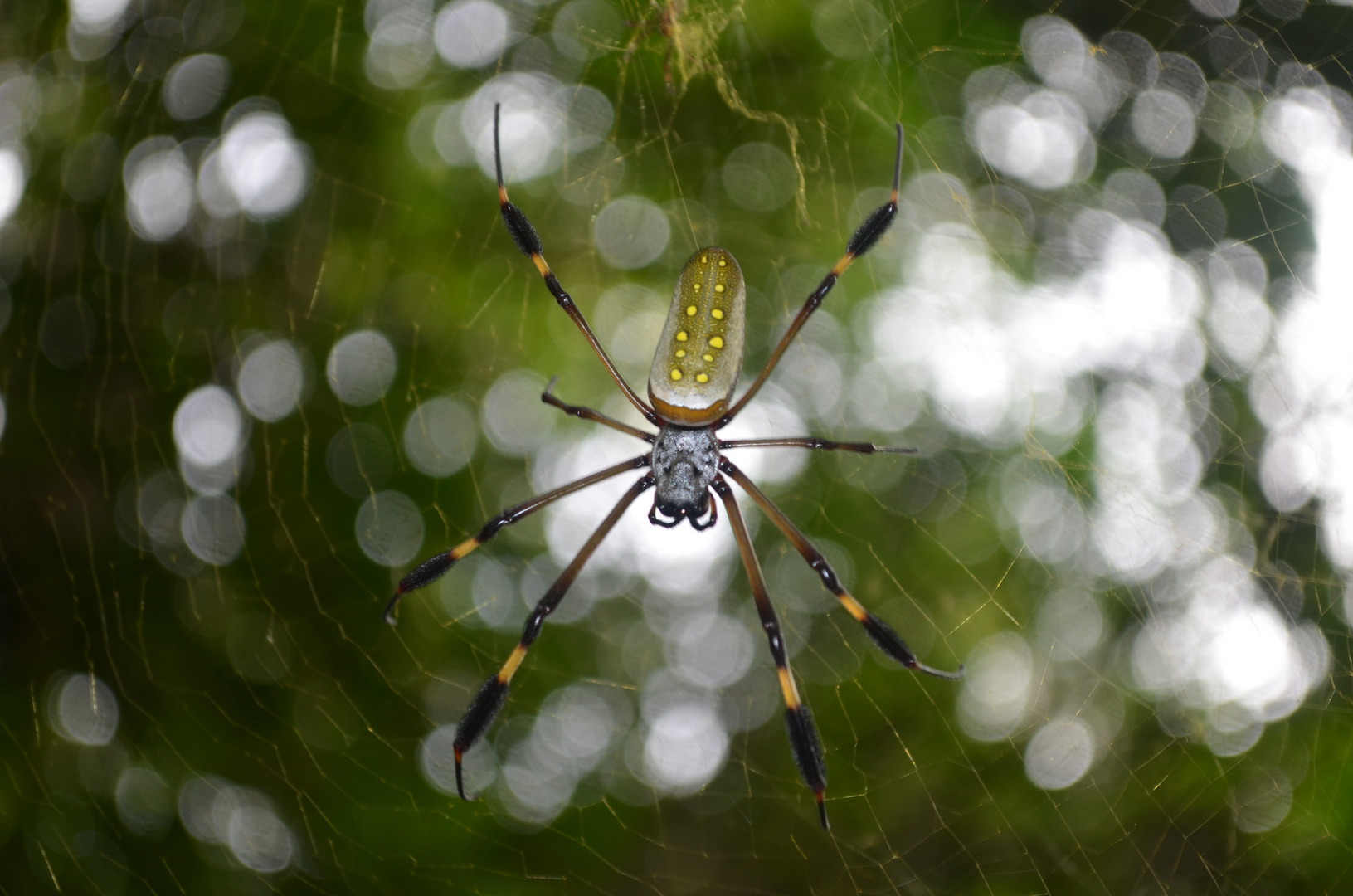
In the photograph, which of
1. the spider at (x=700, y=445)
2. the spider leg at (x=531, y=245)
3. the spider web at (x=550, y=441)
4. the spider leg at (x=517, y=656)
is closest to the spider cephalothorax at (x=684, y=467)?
the spider at (x=700, y=445)

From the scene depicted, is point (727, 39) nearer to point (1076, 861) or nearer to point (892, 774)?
point (892, 774)

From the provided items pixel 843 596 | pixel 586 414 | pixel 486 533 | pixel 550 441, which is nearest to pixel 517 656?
pixel 486 533

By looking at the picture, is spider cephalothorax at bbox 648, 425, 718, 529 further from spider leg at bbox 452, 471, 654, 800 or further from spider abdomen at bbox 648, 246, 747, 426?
spider abdomen at bbox 648, 246, 747, 426

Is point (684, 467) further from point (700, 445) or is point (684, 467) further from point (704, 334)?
point (704, 334)

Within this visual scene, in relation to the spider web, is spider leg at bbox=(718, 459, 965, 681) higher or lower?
higher

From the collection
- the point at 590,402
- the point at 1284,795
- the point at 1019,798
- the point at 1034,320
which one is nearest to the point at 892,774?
the point at 1019,798

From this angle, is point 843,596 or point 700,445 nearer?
point 843,596

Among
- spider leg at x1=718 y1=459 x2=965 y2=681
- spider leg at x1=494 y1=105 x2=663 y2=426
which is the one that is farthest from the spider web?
spider leg at x1=494 y1=105 x2=663 y2=426

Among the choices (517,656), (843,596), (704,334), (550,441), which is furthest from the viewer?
(550,441)
